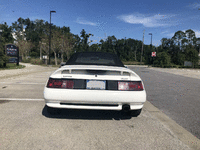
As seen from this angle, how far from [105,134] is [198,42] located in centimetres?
9372

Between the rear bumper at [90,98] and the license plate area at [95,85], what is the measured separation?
0.23 ft

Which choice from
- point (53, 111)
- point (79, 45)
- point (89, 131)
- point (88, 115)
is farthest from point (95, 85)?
point (79, 45)

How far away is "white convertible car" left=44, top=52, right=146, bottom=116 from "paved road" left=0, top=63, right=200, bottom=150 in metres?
0.39

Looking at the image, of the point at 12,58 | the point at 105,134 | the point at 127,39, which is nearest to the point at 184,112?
the point at 105,134

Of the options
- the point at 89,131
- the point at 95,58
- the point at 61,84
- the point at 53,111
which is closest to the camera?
the point at 89,131

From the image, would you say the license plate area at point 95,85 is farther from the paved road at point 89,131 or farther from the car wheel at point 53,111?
the car wheel at point 53,111

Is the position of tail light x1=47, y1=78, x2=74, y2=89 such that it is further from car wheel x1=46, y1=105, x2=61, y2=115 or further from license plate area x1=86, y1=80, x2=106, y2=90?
car wheel x1=46, y1=105, x2=61, y2=115

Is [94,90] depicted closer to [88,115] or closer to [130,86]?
[130,86]

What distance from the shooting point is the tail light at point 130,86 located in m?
3.40

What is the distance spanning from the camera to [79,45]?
60.9 metres

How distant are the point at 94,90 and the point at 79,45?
5893 cm

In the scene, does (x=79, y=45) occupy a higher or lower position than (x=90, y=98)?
higher

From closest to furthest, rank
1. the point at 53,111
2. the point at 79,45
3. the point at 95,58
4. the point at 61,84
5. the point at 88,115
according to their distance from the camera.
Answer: the point at 61,84 < the point at 53,111 < the point at 88,115 < the point at 95,58 < the point at 79,45

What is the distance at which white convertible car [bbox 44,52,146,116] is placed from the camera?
330 centimetres
